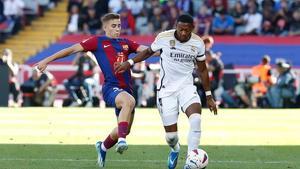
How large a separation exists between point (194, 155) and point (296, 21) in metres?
22.1

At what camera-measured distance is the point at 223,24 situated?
3528 cm

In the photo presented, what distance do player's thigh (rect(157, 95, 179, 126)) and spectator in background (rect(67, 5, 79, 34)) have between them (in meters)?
21.8

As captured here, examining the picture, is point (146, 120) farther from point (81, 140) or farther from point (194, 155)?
point (194, 155)

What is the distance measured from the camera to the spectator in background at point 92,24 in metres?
35.9

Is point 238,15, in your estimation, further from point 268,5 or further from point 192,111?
point 192,111

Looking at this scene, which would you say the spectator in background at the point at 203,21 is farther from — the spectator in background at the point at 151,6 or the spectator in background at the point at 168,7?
the spectator in background at the point at 151,6

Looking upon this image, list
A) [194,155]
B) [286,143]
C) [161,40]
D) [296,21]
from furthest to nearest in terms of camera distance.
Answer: [296,21], [286,143], [161,40], [194,155]

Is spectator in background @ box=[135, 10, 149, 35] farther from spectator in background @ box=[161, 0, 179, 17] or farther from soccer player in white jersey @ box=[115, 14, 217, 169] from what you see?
soccer player in white jersey @ box=[115, 14, 217, 169]

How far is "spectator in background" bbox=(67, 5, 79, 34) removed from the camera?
3616cm

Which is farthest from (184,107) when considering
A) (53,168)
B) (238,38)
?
(238,38)

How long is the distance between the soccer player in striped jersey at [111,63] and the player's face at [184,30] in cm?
113

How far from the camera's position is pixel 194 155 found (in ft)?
44.7

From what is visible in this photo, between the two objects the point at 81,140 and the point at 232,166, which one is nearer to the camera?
the point at 232,166

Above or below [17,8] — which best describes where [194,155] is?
above
